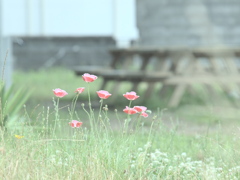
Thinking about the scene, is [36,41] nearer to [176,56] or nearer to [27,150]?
[176,56]

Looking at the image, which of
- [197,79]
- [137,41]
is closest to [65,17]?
[137,41]

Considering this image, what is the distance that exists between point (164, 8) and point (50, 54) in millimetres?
3875

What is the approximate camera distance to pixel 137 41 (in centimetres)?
1350

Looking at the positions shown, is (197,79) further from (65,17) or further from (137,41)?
(65,17)

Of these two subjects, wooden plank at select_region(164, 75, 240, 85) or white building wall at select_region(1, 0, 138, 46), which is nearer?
wooden plank at select_region(164, 75, 240, 85)

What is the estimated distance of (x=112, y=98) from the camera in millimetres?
8359

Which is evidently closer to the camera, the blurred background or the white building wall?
the blurred background

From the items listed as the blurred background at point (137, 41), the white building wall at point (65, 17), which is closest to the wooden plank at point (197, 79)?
the blurred background at point (137, 41)

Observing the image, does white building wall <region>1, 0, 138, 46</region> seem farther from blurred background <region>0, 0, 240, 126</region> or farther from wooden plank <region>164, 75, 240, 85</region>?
wooden plank <region>164, 75, 240, 85</region>

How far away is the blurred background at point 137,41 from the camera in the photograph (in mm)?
8086

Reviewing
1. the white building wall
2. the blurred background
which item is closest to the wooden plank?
the blurred background

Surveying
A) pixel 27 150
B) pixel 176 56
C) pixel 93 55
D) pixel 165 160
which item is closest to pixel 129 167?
pixel 165 160

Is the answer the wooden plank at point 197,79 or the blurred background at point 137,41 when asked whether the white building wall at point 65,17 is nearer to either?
the blurred background at point 137,41

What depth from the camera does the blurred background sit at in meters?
8.09
